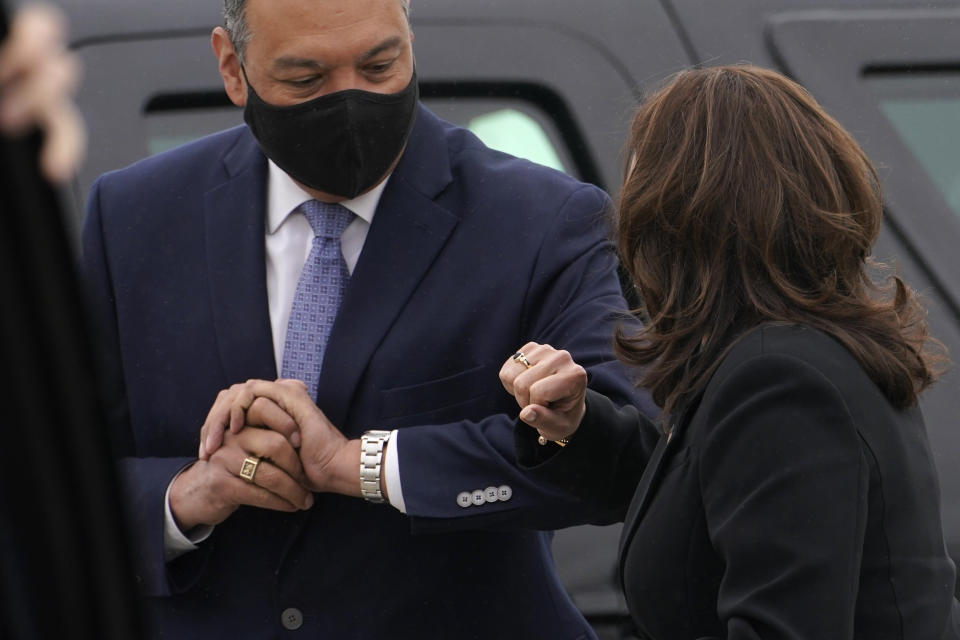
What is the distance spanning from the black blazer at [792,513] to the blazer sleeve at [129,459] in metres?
0.76

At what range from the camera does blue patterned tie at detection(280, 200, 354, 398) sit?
2.23 meters

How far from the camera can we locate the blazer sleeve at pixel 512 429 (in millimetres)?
2109

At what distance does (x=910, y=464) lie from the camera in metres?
1.65

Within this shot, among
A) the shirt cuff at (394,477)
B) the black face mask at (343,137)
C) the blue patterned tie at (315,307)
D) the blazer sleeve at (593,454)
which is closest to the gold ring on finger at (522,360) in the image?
the blazer sleeve at (593,454)

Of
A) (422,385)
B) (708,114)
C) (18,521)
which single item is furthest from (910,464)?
(18,521)

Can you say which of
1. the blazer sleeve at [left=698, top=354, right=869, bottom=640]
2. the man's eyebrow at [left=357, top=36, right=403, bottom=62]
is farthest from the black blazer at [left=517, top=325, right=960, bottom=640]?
the man's eyebrow at [left=357, top=36, right=403, bottom=62]

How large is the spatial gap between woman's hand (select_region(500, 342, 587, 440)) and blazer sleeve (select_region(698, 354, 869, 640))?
0.95ft

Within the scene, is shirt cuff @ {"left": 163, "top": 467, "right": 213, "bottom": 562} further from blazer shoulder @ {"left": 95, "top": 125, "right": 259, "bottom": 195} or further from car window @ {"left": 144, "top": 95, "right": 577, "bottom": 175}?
car window @ {"left": 144, "top": 95, "right": 577, "bottom": 175}

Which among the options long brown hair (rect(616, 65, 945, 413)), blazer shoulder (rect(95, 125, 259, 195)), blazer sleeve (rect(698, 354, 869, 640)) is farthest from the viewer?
blazer shoulder (rect(95, 125, 259, 195))

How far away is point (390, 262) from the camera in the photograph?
7.38 feet

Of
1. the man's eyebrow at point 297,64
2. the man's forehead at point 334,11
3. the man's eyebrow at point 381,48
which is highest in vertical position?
the man's forehead at point 334,11

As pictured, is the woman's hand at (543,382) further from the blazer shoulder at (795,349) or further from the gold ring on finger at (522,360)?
the blazer shoulder at (795,349)

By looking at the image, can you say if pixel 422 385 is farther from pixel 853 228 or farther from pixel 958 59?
pixel 958 59

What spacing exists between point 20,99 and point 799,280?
1232 mm
